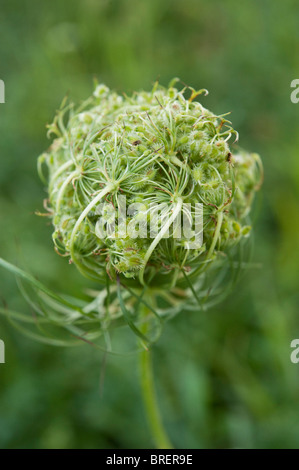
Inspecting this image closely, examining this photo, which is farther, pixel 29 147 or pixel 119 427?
pixel 29 147

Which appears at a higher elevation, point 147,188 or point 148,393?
point 147,188

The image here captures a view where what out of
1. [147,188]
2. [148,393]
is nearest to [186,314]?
[148,393]

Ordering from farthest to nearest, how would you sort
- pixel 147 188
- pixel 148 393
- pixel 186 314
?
pixel 186 314
pixel 148 393
pixel 147 188

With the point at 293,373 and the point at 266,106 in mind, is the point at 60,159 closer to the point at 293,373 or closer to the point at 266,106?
the point at 293,373

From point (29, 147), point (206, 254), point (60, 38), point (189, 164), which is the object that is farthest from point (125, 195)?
point (60, 38)

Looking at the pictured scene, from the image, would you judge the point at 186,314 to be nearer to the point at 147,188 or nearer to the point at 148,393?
the point at 148,393

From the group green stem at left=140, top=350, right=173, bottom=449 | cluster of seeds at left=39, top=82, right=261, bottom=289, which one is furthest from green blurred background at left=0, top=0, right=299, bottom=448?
cluster of seeds at left=39, top=82, right=261, bottom=289

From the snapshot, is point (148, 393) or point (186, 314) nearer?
point (148, 393)
